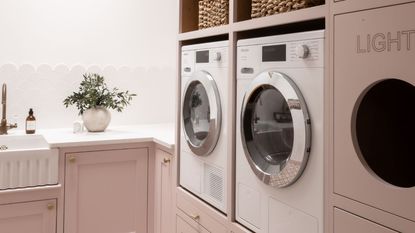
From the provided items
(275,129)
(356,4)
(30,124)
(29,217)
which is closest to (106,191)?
(29,217)

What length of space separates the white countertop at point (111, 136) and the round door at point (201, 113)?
0.24 m

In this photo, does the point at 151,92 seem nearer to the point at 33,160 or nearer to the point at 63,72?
the point at 63,72

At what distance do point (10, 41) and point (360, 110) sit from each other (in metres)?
2.68

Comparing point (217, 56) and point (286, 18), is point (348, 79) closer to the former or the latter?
point (286, 18)

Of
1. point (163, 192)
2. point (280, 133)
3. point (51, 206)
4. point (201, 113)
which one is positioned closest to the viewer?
point (280, 133)

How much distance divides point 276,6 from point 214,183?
902 mm

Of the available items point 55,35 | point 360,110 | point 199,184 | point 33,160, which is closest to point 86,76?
point 55,35

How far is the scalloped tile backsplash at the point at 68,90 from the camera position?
2.98 meters

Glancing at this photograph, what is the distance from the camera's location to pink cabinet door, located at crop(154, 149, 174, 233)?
8.22 feet

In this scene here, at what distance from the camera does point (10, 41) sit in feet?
9.67

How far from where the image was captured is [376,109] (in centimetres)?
117

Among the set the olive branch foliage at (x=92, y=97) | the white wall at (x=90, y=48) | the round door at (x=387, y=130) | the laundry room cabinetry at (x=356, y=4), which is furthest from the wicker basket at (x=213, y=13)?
the white wall at (x=90, y=48)

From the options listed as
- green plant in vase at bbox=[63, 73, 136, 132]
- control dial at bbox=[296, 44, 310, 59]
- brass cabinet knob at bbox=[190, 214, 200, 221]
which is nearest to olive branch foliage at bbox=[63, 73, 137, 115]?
green plant in vase at bbox=[63, 73, 136, 132]

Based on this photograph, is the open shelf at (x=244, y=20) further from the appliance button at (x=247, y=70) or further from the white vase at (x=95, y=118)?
the white vase at (x=95, y=118)
